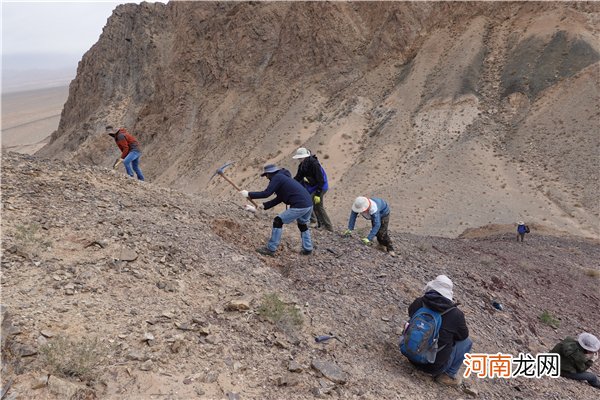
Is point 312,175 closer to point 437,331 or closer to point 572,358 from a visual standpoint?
point 437,331

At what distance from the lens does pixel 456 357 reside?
468cm

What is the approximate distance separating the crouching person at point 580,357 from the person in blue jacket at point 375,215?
316 cm

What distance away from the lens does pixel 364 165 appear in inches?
933

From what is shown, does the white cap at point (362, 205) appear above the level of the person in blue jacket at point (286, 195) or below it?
below

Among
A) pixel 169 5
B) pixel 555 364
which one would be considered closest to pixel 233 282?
pixel 555 364

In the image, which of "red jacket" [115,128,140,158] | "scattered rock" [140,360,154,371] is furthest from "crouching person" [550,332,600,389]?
"red jacket" [115,128,140,158]

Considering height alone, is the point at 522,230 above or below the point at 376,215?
below

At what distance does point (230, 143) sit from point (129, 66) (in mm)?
18903

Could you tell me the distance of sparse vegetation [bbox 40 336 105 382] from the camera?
338 cm

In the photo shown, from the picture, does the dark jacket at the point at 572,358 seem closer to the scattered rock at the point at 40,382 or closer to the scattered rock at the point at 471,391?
the scattered rock at the point at 471,391

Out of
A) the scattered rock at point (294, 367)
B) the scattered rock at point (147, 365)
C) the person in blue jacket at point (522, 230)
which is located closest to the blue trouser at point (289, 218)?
the scattered rock at point (294, 367)

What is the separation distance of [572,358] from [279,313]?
445 cm

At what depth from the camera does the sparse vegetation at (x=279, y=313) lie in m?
4.77

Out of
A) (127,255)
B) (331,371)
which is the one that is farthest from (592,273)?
(127,255)
